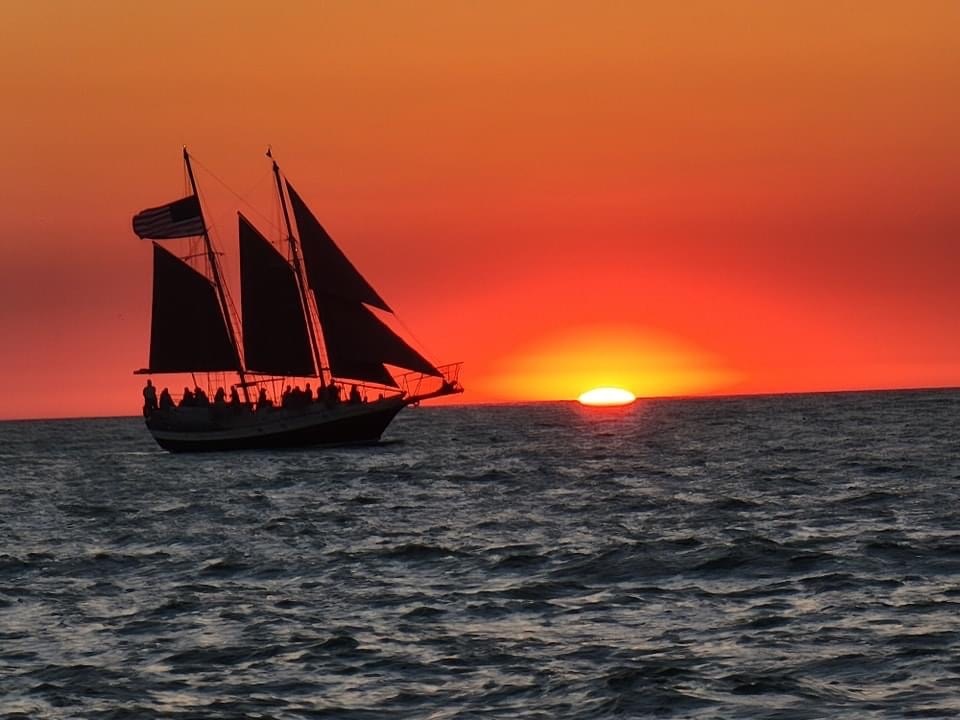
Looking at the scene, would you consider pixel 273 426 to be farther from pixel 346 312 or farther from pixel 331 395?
pixel 346 312

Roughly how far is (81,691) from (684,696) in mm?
7726

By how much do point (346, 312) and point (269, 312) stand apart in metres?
6.14

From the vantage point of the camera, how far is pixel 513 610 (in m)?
25.5

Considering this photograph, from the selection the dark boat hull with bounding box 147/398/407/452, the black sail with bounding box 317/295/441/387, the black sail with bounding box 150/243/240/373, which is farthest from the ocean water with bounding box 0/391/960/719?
the dark boat hull with bounding box 147/398/407/452

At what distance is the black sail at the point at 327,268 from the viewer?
90.2m

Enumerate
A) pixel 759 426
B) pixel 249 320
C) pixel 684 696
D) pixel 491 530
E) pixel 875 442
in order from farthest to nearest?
pixel 759 426, pixel 249 320, pixel 875 442, pixel 491 530, pixel 684 696

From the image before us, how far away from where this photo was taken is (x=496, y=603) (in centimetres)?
2627

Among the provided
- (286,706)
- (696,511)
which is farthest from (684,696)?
(696,511)

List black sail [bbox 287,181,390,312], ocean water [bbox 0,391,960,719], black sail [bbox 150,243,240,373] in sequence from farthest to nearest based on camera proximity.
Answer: black sail [bbox 150,243,240,373] < black sail [bbox 287,181,390,312] < ocean water [bbox 0,391,960,719]

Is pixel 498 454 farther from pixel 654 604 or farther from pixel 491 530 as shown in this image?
pixel 654 604

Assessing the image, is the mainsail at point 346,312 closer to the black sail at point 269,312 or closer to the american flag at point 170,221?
the black sail at point 269,312

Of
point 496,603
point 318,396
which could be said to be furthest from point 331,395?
point 496,603

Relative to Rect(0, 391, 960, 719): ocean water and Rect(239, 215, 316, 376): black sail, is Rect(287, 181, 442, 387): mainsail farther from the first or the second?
Rect(0, 391, 960, 719): ocean water

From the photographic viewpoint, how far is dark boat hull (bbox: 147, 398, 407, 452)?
9788 centimetres
